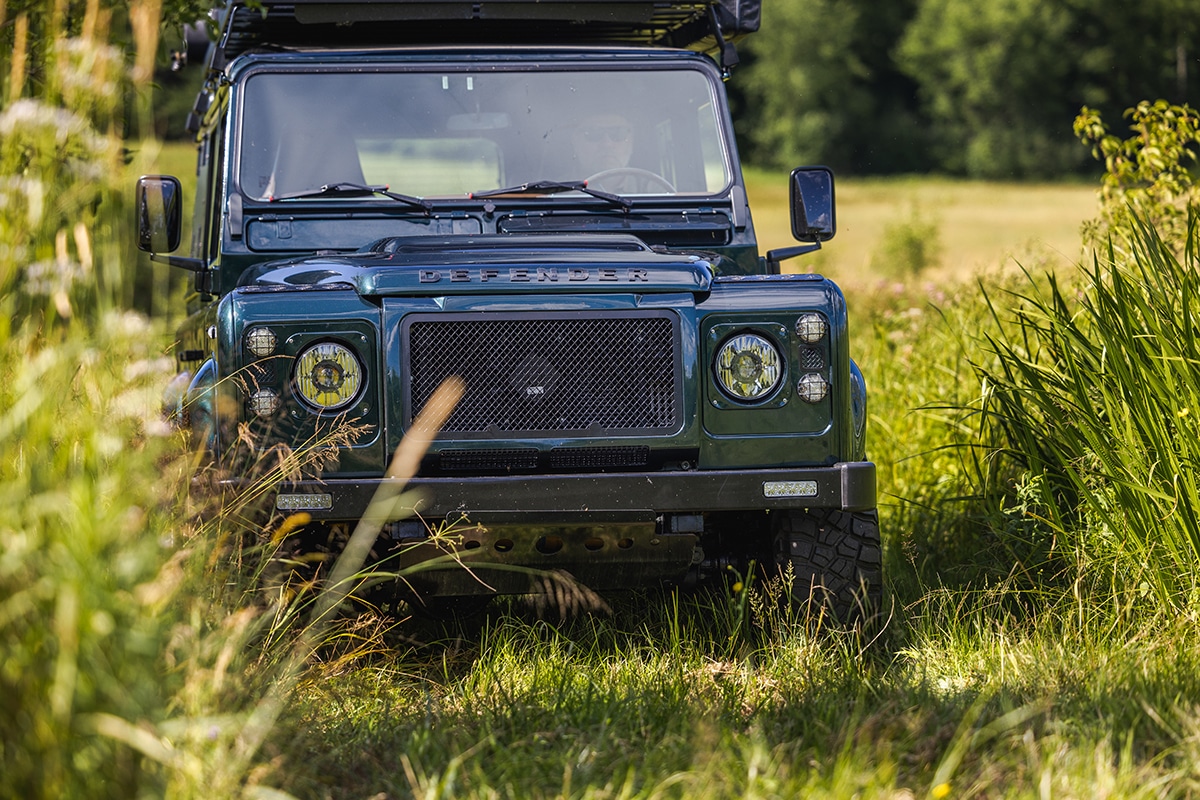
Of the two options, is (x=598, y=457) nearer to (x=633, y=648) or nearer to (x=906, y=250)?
(x=633, y=648)

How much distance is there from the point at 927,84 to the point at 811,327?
5508 cm

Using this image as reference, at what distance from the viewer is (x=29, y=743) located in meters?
2.02

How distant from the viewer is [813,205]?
4793 millimetres

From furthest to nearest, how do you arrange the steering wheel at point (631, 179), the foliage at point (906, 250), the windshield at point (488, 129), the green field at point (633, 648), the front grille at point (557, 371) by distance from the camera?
the foliage at point (906, 250) → the steering wheel at point (631, 179) → the windshield at point (488, 129) → the front grille at point (557, 371) → the green field at point (633, 648)

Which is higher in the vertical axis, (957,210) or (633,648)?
(957,210)

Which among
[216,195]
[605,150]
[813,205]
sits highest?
[605,150]

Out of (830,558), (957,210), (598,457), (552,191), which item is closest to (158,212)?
(552,191)

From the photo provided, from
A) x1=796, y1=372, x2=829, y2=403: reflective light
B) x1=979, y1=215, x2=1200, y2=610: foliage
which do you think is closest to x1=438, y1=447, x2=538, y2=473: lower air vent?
x1=796, y1=372, x2=829, y2=403: reflective light

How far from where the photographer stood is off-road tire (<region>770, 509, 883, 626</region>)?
3828 millimetres

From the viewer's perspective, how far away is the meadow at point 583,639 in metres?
2.10

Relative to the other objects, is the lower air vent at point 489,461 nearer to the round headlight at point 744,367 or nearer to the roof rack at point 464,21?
the round headlight at point 744,367

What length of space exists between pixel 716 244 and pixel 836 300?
3.64ft

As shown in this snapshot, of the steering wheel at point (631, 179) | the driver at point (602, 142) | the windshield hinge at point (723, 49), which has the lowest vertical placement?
the steering wheel at point (631, 179)

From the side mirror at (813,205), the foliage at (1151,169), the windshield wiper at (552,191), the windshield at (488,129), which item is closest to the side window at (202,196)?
the windshield at (488,129)
